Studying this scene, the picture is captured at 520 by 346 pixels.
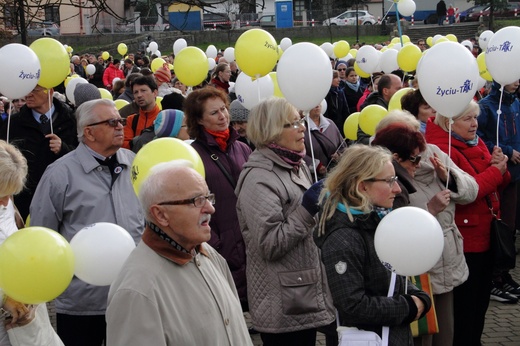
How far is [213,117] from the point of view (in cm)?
473

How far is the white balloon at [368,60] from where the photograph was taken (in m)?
12.2

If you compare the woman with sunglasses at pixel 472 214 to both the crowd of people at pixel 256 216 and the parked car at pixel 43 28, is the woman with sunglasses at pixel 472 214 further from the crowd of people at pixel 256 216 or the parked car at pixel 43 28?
the parked car at pixel 43 28

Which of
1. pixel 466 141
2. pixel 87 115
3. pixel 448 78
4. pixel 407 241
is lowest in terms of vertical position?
pixel 407 241

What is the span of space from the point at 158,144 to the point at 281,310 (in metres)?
1.09

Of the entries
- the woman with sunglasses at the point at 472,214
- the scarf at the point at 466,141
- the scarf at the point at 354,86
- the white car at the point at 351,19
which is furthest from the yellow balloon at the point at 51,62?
the white car at the point at 351,19

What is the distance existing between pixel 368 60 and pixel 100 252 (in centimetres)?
967

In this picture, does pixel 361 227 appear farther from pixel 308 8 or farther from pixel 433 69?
pixel 308 8

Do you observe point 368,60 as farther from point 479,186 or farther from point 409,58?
point 479,186

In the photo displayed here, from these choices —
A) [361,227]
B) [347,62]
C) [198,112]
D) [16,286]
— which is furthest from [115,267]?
[347,62]

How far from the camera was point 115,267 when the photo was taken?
311 centimetres

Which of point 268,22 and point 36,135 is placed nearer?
point 36,135

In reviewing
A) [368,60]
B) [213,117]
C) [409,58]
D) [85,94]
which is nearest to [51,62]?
[85,94]

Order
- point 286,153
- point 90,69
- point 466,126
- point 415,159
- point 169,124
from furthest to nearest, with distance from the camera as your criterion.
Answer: point 90,69
point 169,124
point 466,126
point 286,153
point 415,159

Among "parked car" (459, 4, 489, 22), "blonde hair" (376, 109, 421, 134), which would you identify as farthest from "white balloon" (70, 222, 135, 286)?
"parked car" (459, 4, 489, 22)
